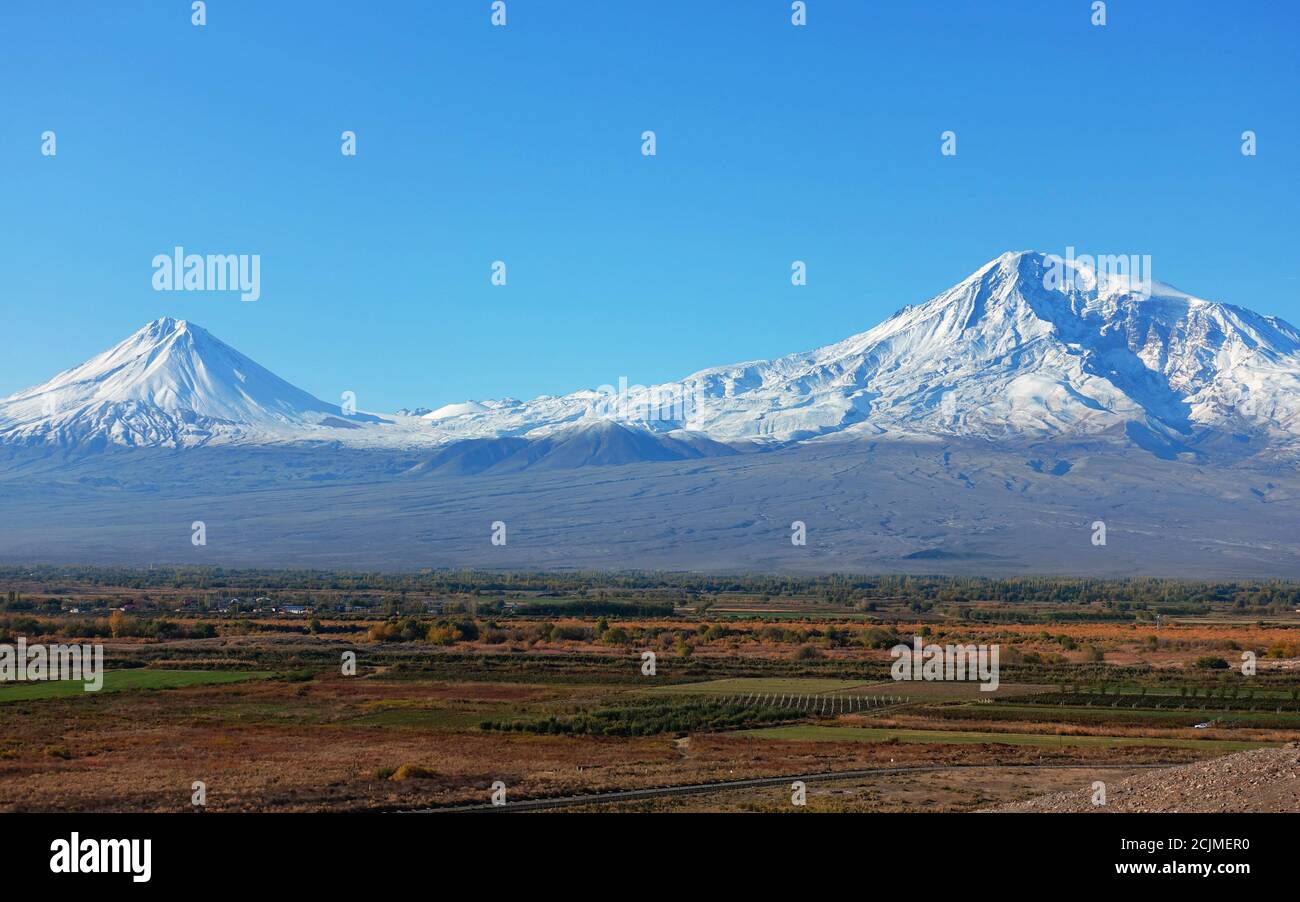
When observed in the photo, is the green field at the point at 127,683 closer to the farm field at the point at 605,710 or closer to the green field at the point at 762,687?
the farm field at the point at 605,710

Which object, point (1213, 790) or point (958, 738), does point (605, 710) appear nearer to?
point (958, 738)

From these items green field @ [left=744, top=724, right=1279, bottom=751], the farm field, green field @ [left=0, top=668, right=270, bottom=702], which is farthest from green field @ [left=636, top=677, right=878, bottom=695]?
green field @ [left=0, top=668, right=270, bottom=702]

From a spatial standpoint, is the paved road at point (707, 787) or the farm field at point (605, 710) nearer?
the paved road at point (707, 787)

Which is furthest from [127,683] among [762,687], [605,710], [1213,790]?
[1213,790]

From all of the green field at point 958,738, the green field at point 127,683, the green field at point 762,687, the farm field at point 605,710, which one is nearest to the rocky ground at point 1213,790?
the farm field at point 605,710
